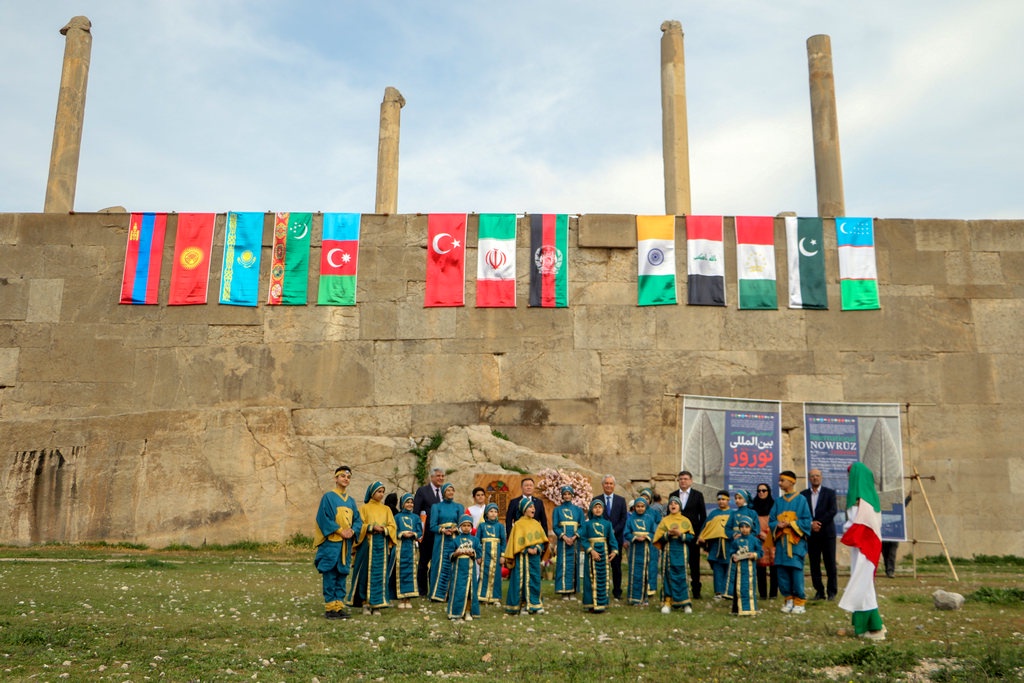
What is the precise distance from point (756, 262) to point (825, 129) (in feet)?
12.3

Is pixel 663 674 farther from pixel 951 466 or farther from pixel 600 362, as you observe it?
pixel 951 466

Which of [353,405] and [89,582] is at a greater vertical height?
[353,405]

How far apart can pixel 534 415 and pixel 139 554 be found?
23.0 ft

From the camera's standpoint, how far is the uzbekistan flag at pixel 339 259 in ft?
56.5

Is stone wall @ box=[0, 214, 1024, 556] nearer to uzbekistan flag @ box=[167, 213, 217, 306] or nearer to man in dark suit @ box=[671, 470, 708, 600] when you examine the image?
uzbekistan flag @ box=[167, 213, 217, 306]

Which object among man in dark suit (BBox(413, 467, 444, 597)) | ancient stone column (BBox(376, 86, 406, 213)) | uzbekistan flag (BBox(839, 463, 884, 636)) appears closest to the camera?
uzbekistan flag (BBox(839, 463, 884, 636))

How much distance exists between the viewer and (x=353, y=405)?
55.4ft

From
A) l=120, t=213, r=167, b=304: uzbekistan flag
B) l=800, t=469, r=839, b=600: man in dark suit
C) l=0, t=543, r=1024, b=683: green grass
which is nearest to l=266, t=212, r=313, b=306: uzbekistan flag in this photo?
l=120, t=213, r=167, b=304: uzbekistan flag

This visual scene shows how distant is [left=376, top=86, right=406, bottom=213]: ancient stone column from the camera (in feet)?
66.2

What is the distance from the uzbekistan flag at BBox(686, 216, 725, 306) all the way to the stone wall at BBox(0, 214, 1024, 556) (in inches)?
8.7

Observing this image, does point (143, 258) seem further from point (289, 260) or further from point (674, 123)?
point (674, 123)

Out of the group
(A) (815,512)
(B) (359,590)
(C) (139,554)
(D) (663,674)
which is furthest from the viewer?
(C) (139,554)

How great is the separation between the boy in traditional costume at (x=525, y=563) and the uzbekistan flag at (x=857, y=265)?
9.62 metres

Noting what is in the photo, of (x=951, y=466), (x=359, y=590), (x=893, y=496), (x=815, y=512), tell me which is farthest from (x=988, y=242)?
(x=359, y=590)
